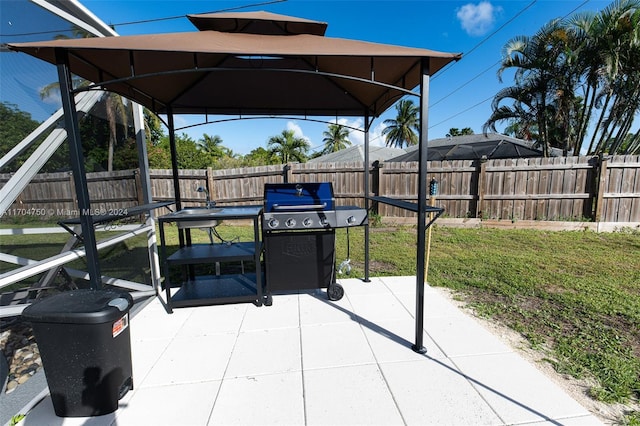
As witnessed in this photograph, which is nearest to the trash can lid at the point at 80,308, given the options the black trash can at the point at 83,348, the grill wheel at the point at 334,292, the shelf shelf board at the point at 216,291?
the black trash can at the point at 83,348

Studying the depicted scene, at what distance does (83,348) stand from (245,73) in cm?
261

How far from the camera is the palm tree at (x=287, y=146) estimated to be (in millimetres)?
21203

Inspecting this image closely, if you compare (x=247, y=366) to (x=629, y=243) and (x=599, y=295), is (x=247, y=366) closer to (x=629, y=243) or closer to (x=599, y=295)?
(x=599, y=295)

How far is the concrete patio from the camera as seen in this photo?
142cm

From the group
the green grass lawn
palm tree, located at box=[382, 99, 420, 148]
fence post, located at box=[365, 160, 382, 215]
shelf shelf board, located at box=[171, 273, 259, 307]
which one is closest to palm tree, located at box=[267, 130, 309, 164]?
palm tree, located at box=[382, 99, 420, 148]

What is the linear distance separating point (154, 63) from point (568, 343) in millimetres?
4058

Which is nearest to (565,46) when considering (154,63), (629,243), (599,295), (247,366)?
(629,243)

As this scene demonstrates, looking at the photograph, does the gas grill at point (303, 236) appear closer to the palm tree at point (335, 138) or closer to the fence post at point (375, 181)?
the fence post at point (375, 181)

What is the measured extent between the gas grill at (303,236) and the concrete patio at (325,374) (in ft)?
0.93

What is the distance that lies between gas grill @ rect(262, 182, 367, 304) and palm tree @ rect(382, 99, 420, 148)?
21.6 meters

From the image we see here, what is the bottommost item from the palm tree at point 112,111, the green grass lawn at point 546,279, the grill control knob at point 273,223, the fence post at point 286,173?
the green grass lawn at point 546,279

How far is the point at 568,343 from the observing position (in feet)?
6.70

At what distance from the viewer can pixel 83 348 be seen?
1353mm

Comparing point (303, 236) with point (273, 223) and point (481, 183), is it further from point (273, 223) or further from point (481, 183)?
point (481, 183)
